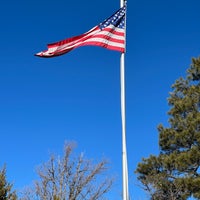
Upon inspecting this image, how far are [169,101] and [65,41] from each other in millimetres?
13547

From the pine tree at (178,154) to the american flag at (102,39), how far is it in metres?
10.0

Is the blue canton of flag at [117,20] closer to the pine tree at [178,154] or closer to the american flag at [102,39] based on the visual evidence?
the american flag at [102,39]

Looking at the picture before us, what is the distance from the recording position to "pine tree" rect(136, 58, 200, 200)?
61.3 ft

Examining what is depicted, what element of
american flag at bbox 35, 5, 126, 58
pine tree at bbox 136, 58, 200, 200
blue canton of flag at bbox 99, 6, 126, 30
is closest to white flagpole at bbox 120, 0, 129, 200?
american flag at bbox 35, 5, 126, 58

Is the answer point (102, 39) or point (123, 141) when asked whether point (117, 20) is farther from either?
point (123, 141)

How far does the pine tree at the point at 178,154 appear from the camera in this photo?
61.3ft

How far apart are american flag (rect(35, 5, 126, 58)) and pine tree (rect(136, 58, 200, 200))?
32.9ft

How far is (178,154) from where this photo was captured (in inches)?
780

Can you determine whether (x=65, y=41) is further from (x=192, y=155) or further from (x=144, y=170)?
(x=144, y=170)

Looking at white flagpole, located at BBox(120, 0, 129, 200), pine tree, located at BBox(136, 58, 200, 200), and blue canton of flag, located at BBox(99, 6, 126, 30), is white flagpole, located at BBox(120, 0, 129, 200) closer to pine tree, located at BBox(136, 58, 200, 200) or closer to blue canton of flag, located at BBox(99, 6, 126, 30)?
blue canton of flag, located at BBox(99, 6, 126, 30)

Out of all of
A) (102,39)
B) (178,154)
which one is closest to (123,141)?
(102,39)

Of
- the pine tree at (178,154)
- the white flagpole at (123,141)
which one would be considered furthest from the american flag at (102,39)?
the pine tree at (178,154)

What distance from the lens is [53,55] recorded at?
375 inches

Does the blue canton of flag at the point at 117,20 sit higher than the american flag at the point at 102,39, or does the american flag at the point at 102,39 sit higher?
the blue canton of flag at the point at 117,20
